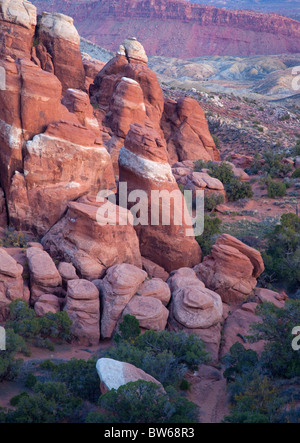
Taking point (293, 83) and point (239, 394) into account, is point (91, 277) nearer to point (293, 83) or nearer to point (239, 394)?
point (239, 394)

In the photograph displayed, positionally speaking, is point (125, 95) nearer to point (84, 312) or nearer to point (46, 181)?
point (46, 181)

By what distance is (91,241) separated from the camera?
50.5 ft

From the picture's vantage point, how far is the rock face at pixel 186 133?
111 ft

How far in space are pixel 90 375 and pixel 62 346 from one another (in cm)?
313

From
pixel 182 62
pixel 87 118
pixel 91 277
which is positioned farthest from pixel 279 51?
pixel 91 277

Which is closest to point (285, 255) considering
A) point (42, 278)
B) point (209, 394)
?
point (209, 394)

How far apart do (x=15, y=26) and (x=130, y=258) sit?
76.5 feet

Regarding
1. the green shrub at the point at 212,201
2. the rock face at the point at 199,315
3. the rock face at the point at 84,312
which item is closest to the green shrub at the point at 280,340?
the rock face at the point at 199,315

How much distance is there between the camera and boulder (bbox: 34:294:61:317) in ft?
42.9

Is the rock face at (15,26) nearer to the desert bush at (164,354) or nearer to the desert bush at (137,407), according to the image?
the desert bush at (164,354)

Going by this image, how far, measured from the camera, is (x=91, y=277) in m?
14.9

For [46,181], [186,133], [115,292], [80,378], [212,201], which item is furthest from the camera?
[186,133]

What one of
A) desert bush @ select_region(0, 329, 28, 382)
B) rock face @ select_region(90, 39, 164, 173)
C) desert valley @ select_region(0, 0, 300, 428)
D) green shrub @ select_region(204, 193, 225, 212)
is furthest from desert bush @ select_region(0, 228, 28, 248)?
rock face @ select_region(90, 39, 164, 173)

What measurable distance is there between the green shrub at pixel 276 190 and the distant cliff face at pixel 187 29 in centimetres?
12974
